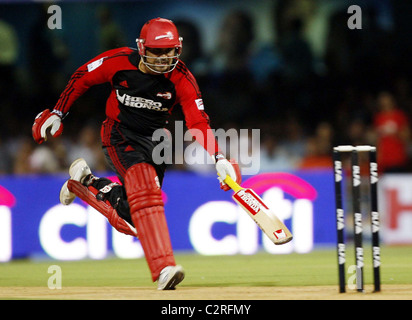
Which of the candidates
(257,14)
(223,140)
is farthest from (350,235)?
(257,14)

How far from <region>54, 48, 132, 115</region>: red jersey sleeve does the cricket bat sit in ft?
4.60

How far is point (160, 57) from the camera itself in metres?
6.56

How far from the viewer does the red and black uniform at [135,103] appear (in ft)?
22.2

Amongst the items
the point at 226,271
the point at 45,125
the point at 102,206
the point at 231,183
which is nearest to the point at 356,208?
the point at 231,183

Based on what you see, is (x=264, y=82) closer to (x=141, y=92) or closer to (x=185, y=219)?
(x=185, y=219)

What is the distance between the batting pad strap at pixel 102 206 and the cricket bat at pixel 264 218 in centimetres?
112

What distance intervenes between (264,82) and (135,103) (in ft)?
20.6

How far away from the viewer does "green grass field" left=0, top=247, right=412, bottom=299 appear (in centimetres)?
733

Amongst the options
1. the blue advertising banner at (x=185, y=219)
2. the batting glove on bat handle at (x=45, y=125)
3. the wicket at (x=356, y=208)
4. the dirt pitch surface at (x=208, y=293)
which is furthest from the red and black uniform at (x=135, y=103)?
the blue advertising banner at (x=185, y=219)

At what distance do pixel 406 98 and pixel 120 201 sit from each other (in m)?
6.53

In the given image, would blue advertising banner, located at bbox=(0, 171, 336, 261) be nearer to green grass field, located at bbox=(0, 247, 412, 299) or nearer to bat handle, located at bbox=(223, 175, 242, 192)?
green grass field, located at bbox=(0, 247, 412, 299)

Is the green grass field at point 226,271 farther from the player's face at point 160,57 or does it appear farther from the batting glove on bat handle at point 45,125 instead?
the player's face at point 160,57

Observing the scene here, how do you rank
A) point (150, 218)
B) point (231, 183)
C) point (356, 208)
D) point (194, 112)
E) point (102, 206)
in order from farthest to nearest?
point (102, 206)
point (194, 112)
point (231, 183)
point (150, 218)
point (356, 208)

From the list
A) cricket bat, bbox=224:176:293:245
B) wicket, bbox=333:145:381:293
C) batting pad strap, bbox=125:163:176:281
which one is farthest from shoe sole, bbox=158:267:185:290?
wicket, bbox=333:145:381:293
